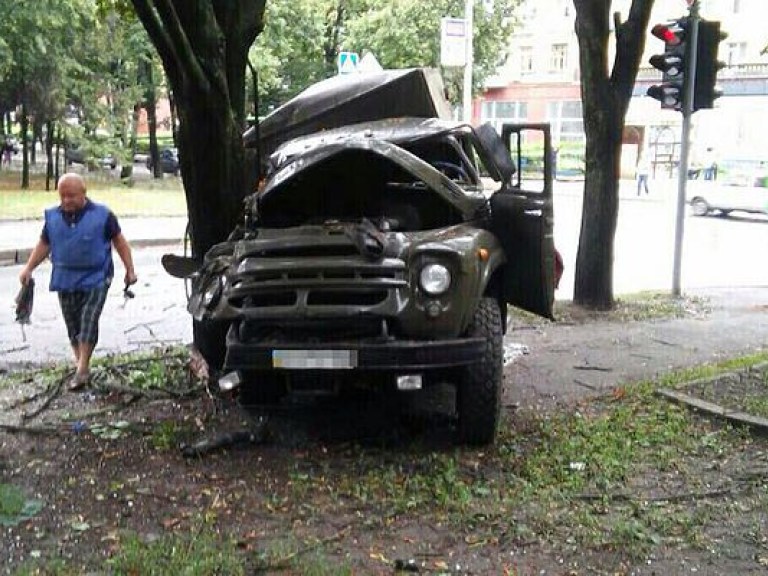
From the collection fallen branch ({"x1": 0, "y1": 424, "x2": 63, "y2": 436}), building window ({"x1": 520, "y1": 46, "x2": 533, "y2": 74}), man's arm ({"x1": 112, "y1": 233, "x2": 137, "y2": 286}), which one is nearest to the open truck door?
man's arm ({"x1": 112, "y1": 233, "x2": 137, "y2": 286})

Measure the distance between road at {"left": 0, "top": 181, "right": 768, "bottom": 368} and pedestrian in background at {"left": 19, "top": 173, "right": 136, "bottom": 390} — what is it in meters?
1.73

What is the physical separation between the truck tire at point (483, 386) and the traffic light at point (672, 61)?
7.36m

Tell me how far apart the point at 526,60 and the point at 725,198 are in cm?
3025

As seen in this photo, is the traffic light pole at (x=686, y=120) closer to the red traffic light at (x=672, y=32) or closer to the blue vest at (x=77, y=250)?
the red traffic light at (x=672, y=32)

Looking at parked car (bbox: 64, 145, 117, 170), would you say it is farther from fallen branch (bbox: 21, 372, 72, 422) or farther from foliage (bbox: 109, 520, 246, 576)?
foliage (bbox: 109, 520, 246, 576)

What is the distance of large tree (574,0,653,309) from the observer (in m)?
10.5

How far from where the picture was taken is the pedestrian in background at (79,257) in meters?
6.65

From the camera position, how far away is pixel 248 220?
640 cm

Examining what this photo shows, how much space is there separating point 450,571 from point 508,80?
5632 cm

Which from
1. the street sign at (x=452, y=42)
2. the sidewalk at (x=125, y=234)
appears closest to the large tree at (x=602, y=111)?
the sidewalk at (x=125, y=234)

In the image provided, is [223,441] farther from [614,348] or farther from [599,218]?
[599,218]

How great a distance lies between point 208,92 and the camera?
6.33 m

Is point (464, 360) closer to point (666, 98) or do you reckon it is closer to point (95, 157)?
point (666, 98)

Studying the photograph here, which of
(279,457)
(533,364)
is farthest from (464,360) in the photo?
(533,364)
